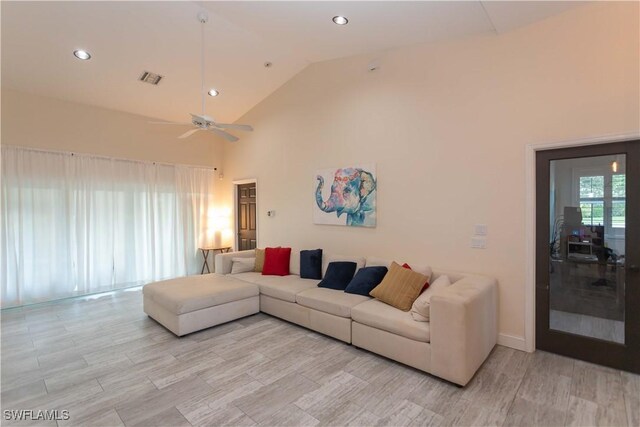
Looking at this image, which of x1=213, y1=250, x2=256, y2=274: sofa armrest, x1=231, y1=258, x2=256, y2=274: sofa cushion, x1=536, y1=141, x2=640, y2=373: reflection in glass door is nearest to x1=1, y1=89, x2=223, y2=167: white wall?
x1=213, y1=250, x2=256, y2=274: sofa armrest

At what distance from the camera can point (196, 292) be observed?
3.78 meters

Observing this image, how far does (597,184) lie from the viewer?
280 cm

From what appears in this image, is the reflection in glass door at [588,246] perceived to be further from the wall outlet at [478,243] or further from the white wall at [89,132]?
the white wall at [89,132]

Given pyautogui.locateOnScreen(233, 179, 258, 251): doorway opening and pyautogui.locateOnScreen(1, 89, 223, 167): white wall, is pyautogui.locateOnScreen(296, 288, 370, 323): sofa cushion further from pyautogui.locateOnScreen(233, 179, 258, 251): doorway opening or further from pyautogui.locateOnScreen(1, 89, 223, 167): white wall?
pyautogui.locateOnScreen(1, 89, 223, 167): white wall

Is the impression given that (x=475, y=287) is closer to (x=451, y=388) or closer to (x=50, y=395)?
(x=451, y=388)

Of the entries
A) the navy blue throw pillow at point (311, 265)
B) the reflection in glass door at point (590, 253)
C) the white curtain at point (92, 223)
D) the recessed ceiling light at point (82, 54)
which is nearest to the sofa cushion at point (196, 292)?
the navy blue throw pillow at point (311, 265)

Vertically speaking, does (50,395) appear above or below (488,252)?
below

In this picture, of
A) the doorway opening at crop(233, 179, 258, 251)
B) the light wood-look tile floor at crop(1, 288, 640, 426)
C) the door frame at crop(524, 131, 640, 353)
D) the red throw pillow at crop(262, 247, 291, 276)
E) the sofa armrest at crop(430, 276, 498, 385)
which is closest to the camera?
the light wood-look tile floor at crop(1, 288, 640, 426)

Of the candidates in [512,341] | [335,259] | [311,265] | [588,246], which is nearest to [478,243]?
[588,246]

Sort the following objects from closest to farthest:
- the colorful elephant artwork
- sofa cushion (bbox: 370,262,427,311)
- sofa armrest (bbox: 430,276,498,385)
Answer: sofa armrest (bbox: 430,276,498,385) → sofa cushion (bbox: 370,262,427,311) → the colorful elephant artwork

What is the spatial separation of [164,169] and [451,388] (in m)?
5.94

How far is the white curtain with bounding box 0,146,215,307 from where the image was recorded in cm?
453

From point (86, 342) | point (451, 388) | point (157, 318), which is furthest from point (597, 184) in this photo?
point (86, 342)

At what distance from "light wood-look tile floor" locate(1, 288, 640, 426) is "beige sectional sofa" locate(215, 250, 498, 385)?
145 mm
